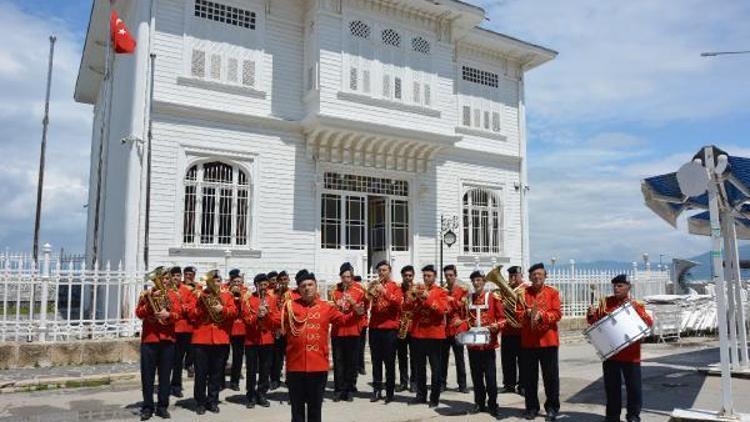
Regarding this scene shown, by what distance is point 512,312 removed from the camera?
8188 millimetres

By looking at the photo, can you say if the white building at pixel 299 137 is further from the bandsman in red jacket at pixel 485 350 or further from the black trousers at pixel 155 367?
the bandsman in red jacket at pixel 485 350

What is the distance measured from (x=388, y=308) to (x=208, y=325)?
2.68 m

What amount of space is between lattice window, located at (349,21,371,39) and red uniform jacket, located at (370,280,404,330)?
1048 centimetres

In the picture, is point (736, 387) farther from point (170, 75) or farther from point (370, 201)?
point (170, 75)

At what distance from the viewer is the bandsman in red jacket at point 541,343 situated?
7.82 m

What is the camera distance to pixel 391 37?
18.6 m

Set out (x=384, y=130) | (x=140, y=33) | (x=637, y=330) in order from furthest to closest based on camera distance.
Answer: (x=384, y=130), (x=140, y=33), (x=637, y=330)

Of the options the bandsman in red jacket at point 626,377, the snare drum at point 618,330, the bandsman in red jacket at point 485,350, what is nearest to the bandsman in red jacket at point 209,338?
the bandsman in red jacket at point 485,350

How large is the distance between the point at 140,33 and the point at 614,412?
1385cm

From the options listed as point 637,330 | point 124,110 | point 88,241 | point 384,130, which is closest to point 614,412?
point 637,330

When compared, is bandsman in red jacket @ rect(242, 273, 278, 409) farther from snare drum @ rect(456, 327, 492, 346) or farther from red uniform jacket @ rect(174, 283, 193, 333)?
snare drum @ rect(456, 327, 492, 346)

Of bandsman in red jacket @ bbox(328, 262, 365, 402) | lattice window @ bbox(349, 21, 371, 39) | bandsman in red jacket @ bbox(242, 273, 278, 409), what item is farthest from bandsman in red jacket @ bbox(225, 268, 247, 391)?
lattice window @ bbox(349, 21, 371, 39)

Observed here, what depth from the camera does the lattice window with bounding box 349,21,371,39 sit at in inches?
702

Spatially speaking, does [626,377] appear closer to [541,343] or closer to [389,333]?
[541,343]
